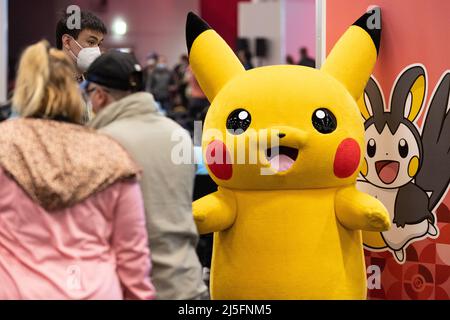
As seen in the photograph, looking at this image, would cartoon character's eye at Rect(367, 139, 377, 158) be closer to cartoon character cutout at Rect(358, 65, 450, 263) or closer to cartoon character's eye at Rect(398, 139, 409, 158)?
cartoon character cutout at Rect(358, 65, 450, 263)

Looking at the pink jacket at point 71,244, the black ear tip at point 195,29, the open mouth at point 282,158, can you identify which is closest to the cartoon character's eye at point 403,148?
the open mouth at point 282,158

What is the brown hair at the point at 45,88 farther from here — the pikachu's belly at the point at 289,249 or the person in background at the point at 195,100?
the person in background at the point at 195,100

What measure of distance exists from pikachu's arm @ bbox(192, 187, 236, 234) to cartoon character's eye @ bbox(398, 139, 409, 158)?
0.99 meters

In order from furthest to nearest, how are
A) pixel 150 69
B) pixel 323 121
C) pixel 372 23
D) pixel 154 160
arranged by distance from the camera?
pixel 150 69 → pixel 372 23 → pixel 323 121 → pixel 154 160

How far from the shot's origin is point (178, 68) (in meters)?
15.2

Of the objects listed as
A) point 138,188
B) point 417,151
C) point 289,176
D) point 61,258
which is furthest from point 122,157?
point 417,151

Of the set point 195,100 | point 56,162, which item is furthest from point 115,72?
point 195,100

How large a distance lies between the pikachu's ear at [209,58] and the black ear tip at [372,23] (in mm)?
655

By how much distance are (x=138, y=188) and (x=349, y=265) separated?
57.7 inches

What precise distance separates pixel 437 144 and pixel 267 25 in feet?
41.9

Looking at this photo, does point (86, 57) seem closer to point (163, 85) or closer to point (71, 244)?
point (71, 244)

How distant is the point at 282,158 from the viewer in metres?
3.81
